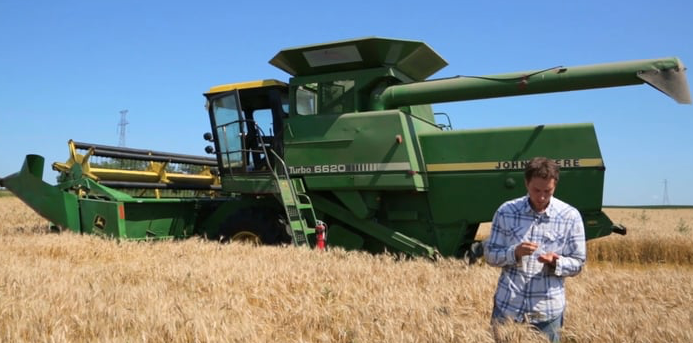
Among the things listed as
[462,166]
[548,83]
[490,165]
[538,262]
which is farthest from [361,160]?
[538,262]

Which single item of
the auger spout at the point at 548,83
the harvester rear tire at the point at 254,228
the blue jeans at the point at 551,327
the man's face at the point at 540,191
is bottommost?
the harvester rear tire at the point at 254,228

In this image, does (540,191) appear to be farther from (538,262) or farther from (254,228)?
(254,228)

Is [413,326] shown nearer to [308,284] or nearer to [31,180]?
[308,284]

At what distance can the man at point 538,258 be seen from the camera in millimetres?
2623

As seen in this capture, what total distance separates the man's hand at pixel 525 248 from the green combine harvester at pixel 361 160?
429 cm

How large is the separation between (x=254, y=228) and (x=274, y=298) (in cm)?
380

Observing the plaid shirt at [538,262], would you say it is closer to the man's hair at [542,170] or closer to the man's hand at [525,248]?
the man's hand at [525,248]

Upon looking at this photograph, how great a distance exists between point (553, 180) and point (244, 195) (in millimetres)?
6231

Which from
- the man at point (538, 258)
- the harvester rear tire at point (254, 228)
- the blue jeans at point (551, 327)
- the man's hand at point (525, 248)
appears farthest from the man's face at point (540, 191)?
the harvester rear tire at point (254, 228)

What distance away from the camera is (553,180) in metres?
2.54

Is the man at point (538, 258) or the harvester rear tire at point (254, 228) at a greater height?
the man at point (538, 258)

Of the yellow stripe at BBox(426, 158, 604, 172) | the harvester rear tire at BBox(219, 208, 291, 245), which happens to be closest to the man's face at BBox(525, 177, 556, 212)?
the yellow stripe at BBox(426, 158, 604, 172)

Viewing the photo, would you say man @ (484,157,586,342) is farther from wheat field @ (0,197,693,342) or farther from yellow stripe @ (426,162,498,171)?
yellow stripe @ (426,162,498,171)

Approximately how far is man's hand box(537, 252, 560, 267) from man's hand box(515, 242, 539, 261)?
0.06 meters
